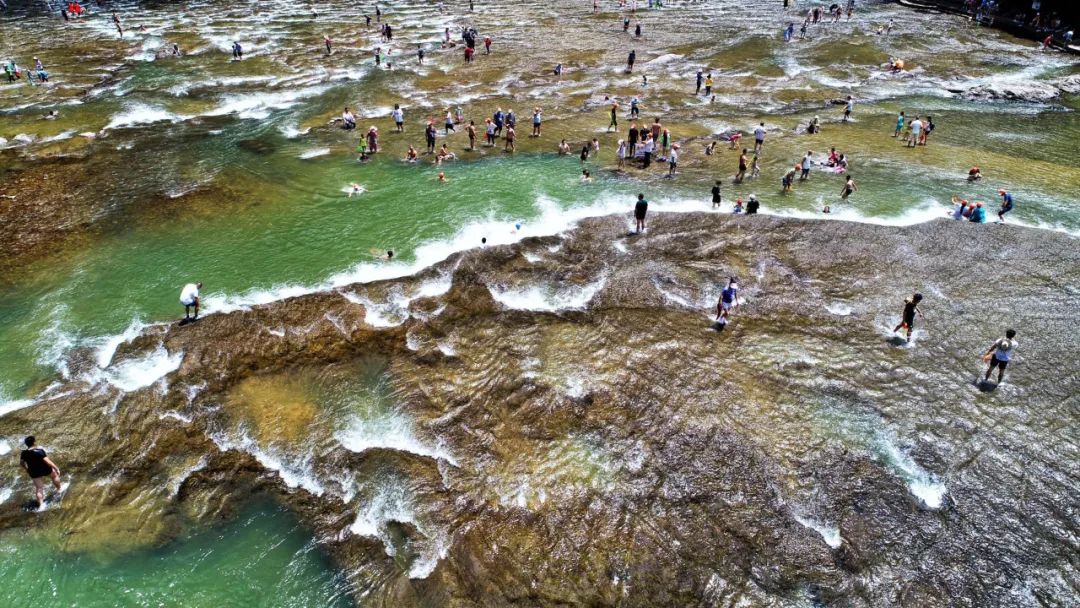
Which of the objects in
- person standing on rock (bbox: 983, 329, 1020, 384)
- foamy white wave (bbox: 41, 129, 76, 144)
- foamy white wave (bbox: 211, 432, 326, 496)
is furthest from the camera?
foamy white wave (bbox: 41, 129, 76, 144)

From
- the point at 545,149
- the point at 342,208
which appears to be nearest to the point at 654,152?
the point at 545,149

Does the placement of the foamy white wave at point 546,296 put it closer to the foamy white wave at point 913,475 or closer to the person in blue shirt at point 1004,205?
the foamy white wave at point 913,475

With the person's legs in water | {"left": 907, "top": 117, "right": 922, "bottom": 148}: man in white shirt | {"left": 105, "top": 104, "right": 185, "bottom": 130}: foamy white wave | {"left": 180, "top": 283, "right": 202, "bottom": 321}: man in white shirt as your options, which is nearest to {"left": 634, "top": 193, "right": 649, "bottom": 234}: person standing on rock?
the person's legs in water

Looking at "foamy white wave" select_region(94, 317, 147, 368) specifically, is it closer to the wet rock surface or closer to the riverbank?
the wet rock surface

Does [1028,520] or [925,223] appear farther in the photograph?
[925,223]

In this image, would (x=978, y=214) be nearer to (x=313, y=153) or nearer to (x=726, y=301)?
(x=726, y=301)

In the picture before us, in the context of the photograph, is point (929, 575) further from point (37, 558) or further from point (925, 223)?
point (37, 558)

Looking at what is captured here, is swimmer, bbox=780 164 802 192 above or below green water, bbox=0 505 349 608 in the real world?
above
